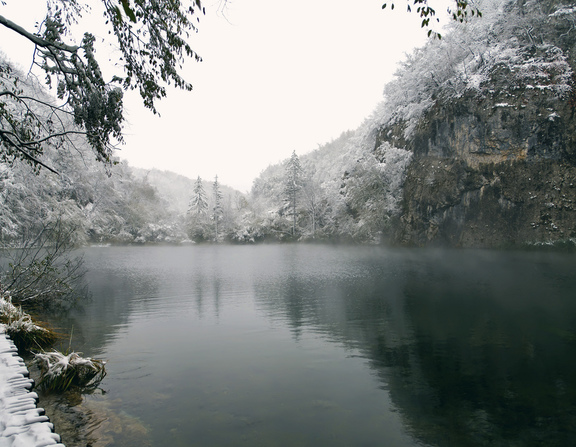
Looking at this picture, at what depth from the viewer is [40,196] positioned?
1856cm

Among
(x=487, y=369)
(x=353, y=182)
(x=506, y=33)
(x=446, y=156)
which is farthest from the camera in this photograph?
(x=353, y=182)

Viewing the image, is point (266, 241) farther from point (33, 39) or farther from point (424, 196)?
point (33, 39)

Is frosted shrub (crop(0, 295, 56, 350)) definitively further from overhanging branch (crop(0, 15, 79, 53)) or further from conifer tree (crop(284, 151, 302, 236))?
conifer tree (crop(284, 151, 302, 236))

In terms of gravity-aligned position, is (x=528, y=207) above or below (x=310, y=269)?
above

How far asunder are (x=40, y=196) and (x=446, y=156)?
108 ft

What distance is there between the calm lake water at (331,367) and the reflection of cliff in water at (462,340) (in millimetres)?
34

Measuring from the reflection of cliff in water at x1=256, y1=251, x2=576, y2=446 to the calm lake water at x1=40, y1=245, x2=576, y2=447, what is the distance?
3cm

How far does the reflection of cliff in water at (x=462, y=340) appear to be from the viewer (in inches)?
207

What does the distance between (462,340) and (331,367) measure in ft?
11.9

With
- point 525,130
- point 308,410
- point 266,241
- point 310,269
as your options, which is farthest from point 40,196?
point 266,241

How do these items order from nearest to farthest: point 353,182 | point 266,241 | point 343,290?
point 343,290 < point 353,182 < point 266,241

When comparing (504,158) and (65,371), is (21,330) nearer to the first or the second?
(65,371)

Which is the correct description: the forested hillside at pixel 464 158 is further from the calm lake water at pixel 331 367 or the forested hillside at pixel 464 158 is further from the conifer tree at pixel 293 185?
the conifer tree at pixel 293 185

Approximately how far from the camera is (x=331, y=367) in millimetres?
7309
